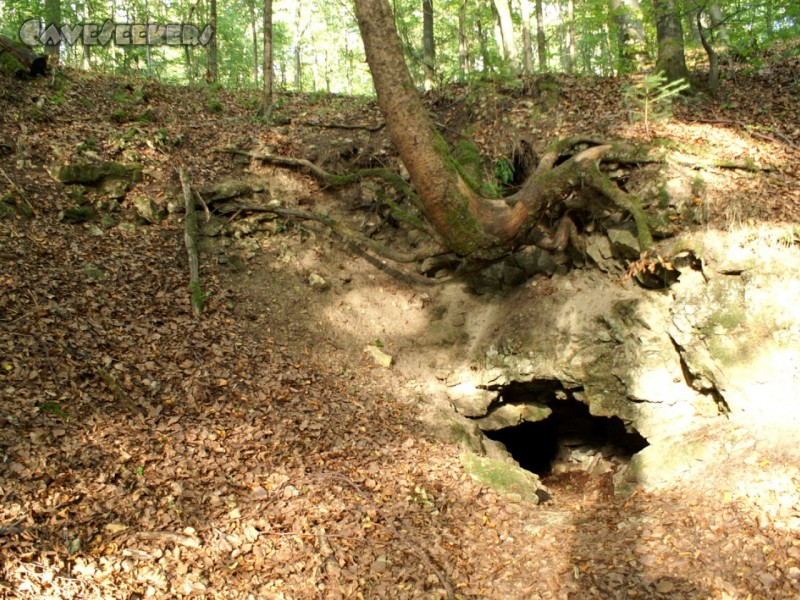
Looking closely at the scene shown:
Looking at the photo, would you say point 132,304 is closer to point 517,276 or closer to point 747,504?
point 517,276

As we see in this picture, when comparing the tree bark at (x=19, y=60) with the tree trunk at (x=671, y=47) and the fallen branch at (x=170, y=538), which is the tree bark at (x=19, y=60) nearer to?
the fallen branch at (x=170, y=538)

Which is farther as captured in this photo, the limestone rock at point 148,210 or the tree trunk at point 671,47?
the tree trunk at point 671,47

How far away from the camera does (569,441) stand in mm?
9477

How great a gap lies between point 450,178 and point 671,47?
598 cm

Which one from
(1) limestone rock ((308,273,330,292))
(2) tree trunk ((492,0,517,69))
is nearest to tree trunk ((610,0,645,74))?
(2) tree trunk ((492,0,517,69))

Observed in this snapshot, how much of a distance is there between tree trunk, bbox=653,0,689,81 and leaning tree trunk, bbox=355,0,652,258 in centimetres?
324

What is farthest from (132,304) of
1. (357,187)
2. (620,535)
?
(620,535)

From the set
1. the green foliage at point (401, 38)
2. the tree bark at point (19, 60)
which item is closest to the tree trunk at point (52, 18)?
the green foliage at point (401, 38)

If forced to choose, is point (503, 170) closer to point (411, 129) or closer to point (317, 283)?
point (411, 129)

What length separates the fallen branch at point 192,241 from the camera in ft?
25.0

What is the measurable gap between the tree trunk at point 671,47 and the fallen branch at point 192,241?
29.5 feet

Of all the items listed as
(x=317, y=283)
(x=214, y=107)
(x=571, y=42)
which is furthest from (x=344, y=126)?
(x=571, y=42)

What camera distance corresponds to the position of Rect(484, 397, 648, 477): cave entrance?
28.2ft

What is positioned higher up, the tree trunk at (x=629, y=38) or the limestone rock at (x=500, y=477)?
the tree trunk at (x=629, y=38)
